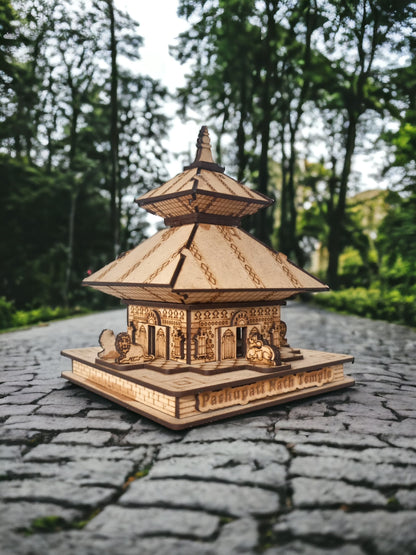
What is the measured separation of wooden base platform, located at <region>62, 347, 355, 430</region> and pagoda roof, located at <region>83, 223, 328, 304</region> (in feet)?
3.00

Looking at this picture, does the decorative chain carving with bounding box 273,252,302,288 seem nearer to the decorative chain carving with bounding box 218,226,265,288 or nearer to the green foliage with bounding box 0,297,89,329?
the decorative chain carving with bounding box 218,226,265,288

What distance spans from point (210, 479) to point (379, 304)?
1390 cm

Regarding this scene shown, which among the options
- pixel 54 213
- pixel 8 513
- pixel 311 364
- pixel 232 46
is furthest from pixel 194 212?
pixel 54 213

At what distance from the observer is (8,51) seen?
1388 cm

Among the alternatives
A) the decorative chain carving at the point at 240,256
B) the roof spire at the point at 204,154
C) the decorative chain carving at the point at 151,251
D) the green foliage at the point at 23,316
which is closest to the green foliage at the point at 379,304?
the decorative chain carving at the point at 240,256

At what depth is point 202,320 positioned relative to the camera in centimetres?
514

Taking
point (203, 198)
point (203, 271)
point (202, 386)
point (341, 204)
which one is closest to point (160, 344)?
point (203, 271)

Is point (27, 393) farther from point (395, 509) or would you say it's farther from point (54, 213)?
point (54, 213)

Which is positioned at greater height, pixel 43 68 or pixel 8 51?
pixel 43 68

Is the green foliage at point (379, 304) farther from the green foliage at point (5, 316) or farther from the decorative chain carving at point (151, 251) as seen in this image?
the green foliage at point (5, 316)

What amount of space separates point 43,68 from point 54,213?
6477mm

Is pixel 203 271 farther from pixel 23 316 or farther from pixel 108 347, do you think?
pixel 23 316

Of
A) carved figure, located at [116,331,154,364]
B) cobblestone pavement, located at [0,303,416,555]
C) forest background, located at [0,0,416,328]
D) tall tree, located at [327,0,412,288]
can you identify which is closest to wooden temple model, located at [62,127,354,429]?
carved figure, located at [116,331,154,364]

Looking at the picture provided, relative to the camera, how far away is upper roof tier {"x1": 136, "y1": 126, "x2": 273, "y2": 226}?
5.45m
